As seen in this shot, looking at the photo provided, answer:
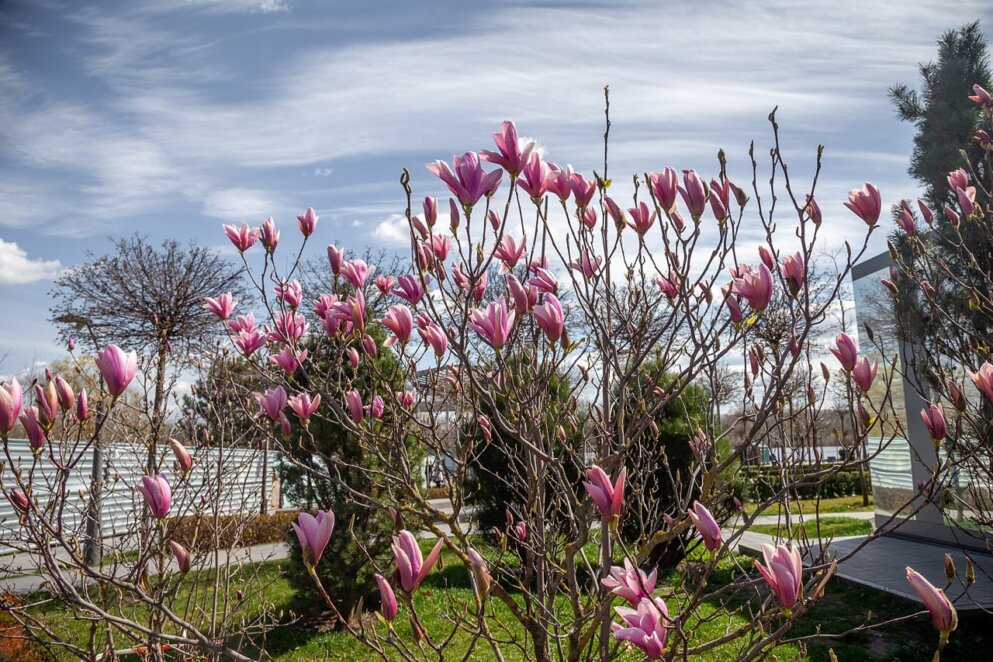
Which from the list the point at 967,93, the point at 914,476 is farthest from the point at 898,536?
the point at 967,93

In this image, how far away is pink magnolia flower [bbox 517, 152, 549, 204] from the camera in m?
1.78

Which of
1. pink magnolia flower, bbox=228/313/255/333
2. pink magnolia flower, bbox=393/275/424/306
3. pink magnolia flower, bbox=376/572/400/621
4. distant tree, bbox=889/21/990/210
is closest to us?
pink magnolia flower, bbox=376/572/400/621

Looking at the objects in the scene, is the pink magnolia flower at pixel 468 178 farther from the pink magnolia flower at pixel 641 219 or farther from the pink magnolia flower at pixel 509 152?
the pink magnolia flower at pixel 641 219

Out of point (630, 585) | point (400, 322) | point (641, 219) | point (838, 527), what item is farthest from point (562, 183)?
point (838, 527)

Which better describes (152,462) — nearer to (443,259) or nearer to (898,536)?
(443,259)

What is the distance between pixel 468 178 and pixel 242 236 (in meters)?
1.04

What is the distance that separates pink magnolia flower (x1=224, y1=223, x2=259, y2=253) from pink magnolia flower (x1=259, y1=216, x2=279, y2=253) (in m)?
0.02

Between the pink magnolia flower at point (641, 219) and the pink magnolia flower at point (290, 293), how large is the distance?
1.18 m

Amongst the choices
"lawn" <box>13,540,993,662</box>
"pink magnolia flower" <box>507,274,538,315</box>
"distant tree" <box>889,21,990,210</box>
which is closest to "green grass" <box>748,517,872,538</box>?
"lawn" <box>13,540,993,662</box>

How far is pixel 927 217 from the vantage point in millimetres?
3152

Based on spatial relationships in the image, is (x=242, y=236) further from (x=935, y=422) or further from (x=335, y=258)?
(x=935, y=422)

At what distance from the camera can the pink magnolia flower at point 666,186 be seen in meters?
1.83

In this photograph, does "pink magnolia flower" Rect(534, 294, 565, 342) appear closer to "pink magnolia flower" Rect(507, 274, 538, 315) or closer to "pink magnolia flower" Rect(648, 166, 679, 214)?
"pink magnolia flower" Rect(507, 274, 538, 315)

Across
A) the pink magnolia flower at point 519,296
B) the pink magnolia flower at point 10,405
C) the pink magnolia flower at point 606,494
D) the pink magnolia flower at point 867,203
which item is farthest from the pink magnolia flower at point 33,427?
the pink magnolia flower at point 867,203
